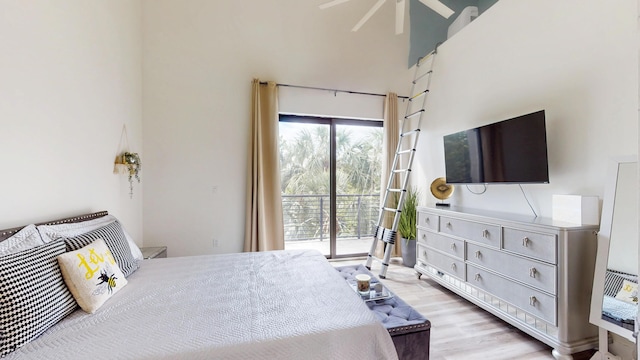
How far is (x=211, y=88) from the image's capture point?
10.5ft

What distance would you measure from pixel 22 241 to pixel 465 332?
8.72ft

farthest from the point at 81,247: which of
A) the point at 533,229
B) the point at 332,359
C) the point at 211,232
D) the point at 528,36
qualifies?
the point at 528,36

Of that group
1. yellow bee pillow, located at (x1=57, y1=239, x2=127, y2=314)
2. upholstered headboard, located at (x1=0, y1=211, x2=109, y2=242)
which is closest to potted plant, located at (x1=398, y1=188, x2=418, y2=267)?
yellow bee pillow, located at (x1=57, y1=239, x2=127, y2=314)

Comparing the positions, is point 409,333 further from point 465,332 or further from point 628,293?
point 628,293

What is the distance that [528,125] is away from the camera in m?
2.03

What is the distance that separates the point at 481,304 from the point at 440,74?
255 centimetres

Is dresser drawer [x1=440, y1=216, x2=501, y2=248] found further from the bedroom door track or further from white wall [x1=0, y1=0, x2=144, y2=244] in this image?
white wall [x1=0, y1=0, x2=144, y2=244]

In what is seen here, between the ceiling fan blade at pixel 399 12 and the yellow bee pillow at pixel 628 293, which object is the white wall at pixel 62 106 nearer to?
the ceiling fan blade at pixel 399 12

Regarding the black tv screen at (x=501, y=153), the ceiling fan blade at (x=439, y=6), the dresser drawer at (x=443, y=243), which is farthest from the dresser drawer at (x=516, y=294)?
the ceiling fan blade at (x=439, y=6)

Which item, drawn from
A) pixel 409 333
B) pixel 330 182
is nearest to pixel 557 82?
pixel 409 333

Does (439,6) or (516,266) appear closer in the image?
(516,266)

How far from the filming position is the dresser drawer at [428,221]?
264cm

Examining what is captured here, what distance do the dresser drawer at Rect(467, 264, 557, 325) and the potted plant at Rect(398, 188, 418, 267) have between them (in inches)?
44.6

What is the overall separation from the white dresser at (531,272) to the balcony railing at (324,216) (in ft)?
4.76
